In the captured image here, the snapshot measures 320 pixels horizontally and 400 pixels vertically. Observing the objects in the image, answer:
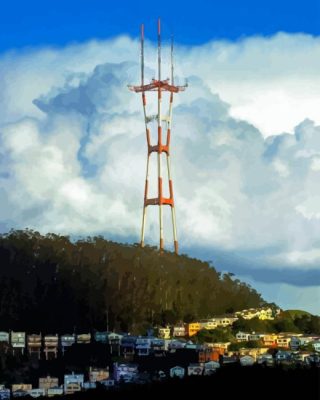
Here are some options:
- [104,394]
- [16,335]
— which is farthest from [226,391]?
[16,335]

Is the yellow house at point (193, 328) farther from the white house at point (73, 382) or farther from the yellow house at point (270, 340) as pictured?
the white house at point (73, 382)

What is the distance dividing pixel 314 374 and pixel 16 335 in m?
22.6

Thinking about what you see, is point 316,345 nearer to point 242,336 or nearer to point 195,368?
point 242,336

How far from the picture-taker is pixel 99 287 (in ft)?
150

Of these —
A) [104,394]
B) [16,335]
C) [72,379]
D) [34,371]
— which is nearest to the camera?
[104,394]

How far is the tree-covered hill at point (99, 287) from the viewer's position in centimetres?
4503

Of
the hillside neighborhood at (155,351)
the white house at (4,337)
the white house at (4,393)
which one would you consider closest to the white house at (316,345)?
the hillside neighborhood at (155,351)

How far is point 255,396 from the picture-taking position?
74.6 feet

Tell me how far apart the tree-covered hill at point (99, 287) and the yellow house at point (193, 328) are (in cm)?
92

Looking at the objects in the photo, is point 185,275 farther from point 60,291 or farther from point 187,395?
point 187,395

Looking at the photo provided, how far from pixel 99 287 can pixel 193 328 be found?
14.3 feet

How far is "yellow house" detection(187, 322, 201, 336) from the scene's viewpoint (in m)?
43.2

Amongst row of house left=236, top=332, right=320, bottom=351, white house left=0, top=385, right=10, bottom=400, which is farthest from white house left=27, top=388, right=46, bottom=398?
row of house left=236, top=332, right=320, bottom=351

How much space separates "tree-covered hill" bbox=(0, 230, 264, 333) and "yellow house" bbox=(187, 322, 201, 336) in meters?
0.92
